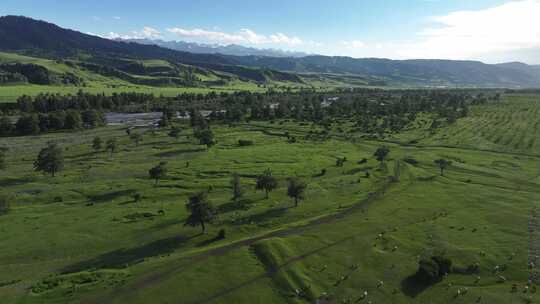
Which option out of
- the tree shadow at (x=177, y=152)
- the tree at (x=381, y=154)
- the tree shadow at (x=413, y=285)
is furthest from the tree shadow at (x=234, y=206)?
the tree shadow at (x=177, y=152)

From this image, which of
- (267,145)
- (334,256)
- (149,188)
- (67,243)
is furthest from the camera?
(267,145)

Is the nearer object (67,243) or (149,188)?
(67,243)

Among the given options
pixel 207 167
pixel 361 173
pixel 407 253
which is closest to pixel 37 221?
pixel 207 167

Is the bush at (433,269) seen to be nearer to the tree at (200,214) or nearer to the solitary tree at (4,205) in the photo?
the tree at (200,214)

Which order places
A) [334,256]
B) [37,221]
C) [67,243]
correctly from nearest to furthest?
[334,256], [67,243], [37,221]

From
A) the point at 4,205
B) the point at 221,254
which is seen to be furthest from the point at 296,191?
the point at 4,205

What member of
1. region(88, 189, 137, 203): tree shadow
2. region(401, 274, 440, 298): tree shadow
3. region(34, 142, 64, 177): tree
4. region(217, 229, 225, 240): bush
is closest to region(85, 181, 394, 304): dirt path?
region(217, 229, 225, 240): bush

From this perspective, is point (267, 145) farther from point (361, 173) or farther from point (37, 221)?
point (37, 221)
